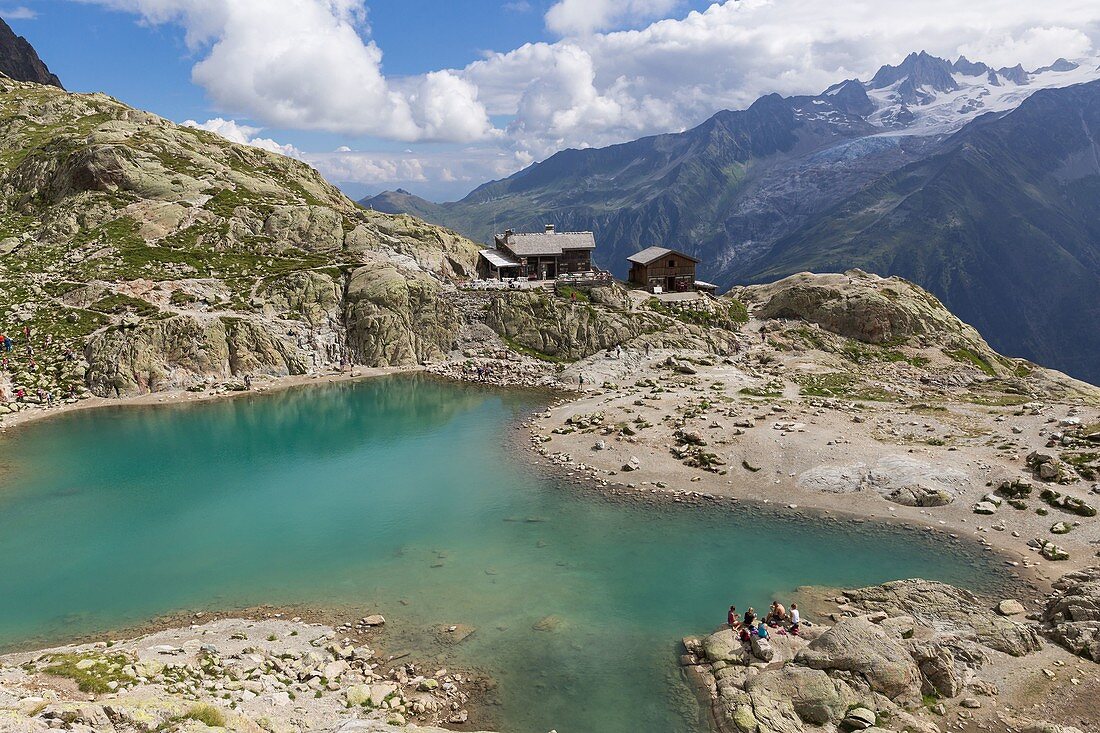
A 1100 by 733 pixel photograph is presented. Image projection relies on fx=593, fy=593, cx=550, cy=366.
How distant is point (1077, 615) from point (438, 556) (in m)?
39.3

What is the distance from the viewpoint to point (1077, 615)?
33.0 metres

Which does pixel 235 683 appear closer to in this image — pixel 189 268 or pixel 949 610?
pixel 949 610

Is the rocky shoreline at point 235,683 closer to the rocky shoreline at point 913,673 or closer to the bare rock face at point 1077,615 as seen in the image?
the rocky shoreline at point 913,673

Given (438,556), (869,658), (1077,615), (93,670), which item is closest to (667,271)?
(438,556)

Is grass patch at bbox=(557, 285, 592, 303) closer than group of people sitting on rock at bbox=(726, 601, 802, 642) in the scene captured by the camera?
No

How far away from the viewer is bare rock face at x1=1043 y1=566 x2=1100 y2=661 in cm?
3083

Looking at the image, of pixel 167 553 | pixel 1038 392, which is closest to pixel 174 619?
pixel 167 553

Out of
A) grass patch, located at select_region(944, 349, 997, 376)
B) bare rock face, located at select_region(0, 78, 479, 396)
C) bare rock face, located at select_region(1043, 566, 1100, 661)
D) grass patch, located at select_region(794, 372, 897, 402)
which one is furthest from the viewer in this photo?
grass patch, located at select_region(944, 349, 997, 376)

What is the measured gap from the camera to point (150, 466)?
2400 inches

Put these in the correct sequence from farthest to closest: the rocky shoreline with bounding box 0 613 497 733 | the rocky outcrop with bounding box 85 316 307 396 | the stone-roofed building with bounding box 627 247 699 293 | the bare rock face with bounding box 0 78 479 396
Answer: the stone-roofed building with bounding box 627 247 699 293 < the bare rock face with bounding box 0 78 479 396 < the rocky outcrop with bounding box 85 316 307 396 < the rocky shoreline with bounding box 0 613 497 733

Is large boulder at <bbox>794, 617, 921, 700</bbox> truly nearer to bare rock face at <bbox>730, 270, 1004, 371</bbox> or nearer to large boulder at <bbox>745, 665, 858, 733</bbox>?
large boulder at <bbox>745, 665, 858, 733</bbox>

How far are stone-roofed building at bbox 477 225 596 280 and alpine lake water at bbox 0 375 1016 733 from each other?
59512 millimetres

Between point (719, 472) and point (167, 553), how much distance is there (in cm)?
4686

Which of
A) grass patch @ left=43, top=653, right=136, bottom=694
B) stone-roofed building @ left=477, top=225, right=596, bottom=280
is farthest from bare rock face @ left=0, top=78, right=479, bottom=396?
grass patch @ left=43, top=653, right=136, bottom=694
